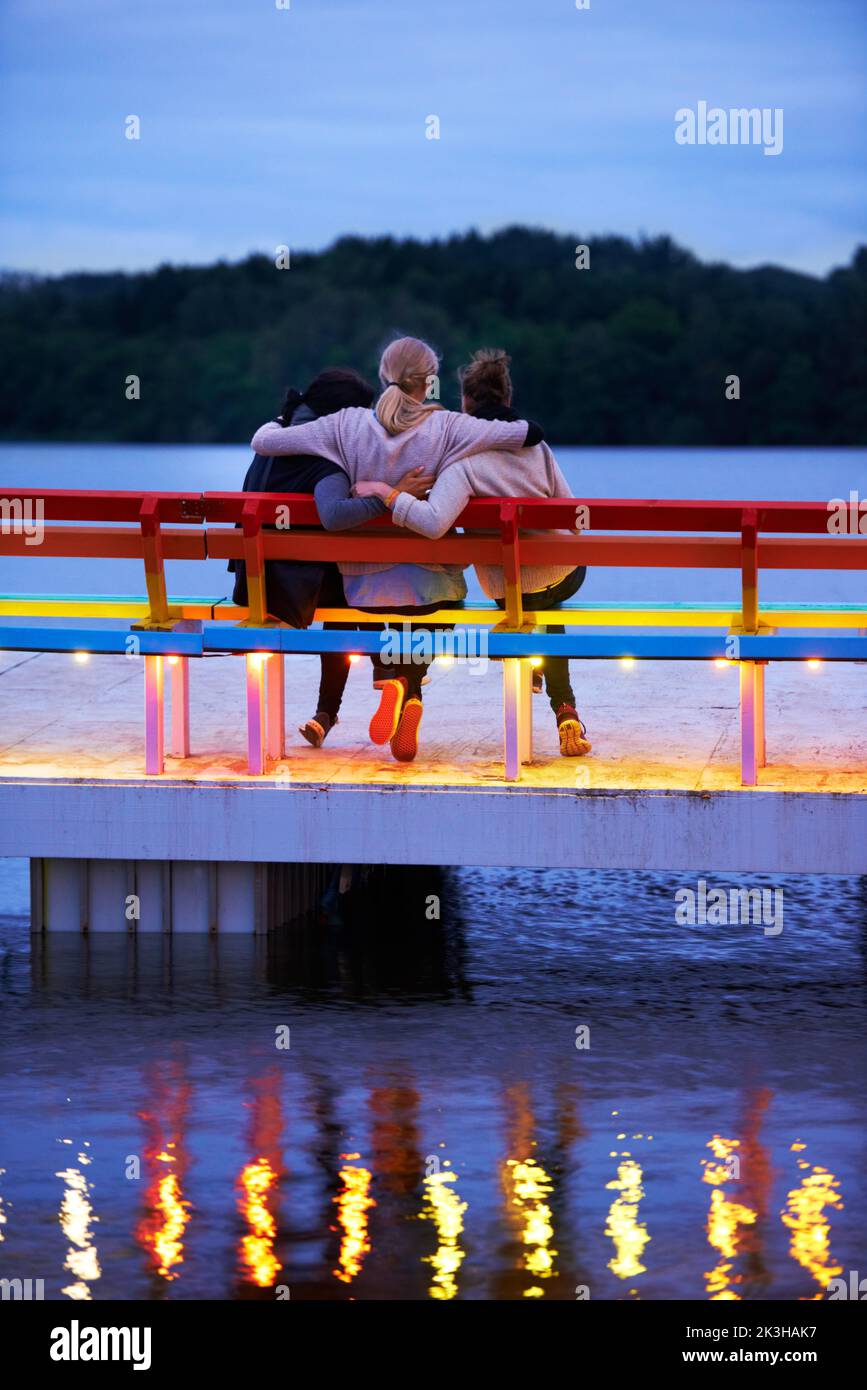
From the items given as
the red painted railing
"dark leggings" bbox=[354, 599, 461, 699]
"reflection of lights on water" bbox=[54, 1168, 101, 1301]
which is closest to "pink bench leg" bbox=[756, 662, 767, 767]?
the red painted railing

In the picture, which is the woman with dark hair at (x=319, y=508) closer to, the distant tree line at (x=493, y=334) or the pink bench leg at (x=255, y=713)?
the pink bench leg at (x=255, y=713)

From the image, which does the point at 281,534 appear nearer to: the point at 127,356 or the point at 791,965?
the point at 791,965

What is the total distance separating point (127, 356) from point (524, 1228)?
66.1m

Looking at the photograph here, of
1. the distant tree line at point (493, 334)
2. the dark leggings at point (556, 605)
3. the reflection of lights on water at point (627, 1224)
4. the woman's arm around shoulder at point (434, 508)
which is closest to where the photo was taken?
the reflection of lights on water at point (627, 1224)

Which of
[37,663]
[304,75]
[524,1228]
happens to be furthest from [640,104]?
[524,1228]

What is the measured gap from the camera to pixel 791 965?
795cm

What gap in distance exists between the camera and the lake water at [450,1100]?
5.33 metres

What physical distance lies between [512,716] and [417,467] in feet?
2.75

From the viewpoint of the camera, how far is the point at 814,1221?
5.53m

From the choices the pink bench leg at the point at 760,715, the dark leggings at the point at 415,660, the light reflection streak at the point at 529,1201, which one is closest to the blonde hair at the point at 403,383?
the dark leggings at the point at 415,660

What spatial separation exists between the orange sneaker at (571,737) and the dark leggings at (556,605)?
0.16 feet

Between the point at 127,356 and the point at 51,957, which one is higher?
the point at 127,356

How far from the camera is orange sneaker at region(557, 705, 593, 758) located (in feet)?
25.9

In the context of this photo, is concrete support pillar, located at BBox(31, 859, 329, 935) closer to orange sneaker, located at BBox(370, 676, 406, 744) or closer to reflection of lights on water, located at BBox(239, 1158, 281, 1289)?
orange sneaker, located at BBox(370, 676, 406, 744)
